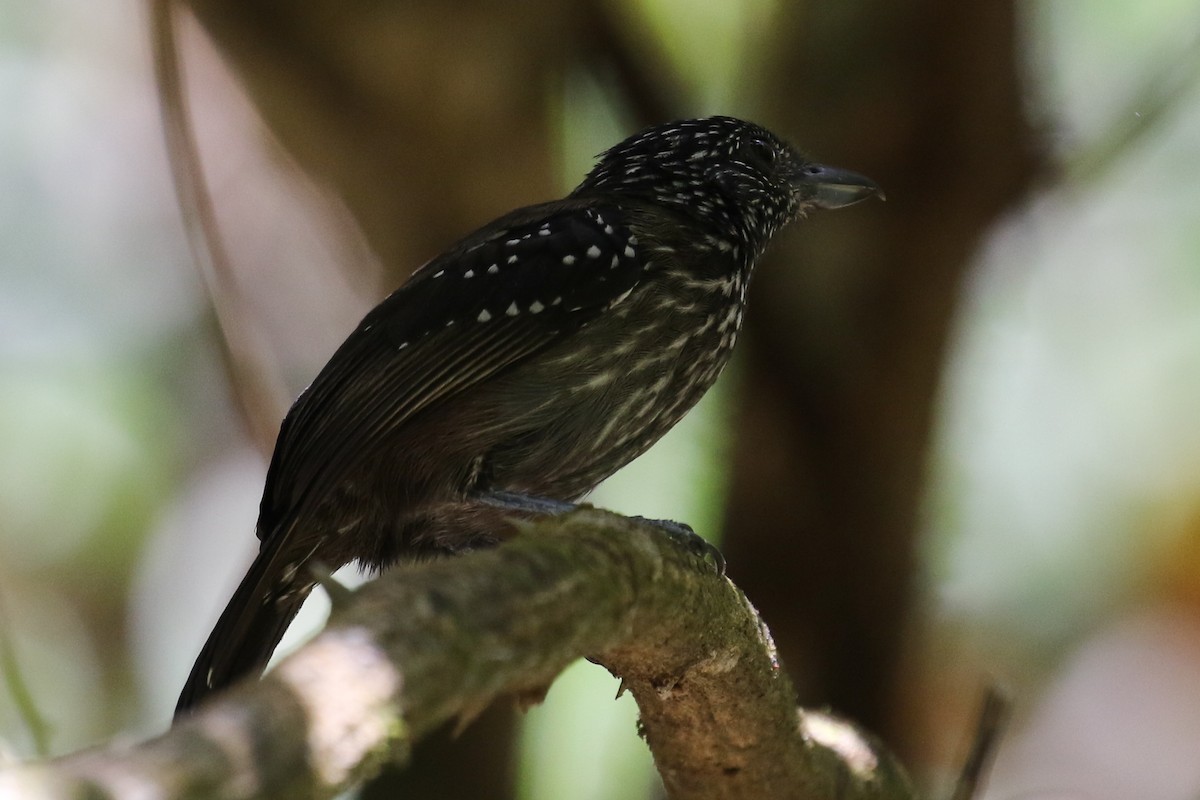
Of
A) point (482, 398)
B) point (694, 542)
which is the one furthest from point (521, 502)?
point (694, 542)

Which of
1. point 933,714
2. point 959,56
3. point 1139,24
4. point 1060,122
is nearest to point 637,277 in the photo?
point 959,56

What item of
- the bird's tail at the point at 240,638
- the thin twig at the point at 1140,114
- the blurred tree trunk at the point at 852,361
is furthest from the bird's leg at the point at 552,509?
the thin twig at the point at 1140,114

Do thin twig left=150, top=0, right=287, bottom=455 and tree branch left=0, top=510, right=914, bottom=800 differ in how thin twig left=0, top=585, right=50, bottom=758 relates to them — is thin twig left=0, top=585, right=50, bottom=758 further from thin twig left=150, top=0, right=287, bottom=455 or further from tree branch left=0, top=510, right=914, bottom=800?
thin twig left=150, top=0, right=287, bottom=455

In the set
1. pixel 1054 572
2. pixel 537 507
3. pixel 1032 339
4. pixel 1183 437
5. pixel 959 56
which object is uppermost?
pixel 959 56

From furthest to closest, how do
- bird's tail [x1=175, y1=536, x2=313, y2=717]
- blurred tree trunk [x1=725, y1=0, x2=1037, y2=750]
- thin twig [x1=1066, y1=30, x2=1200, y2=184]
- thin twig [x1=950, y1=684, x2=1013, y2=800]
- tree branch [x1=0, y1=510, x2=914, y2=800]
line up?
thin twig [x1=1066, y1=30, x2=1200, y2=184], blurred tree trunk [x1=725, y1=0, x2=1037, y2=750], bird's tail [x1=175, y1=536, x2=313, y2=717], thin twig [x1=950, y1=684, x2=1013, y2=800], tree branch [x1=0, y1=510, x2=914, y2=800]

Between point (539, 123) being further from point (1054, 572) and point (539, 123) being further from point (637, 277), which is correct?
point (1054, 572)

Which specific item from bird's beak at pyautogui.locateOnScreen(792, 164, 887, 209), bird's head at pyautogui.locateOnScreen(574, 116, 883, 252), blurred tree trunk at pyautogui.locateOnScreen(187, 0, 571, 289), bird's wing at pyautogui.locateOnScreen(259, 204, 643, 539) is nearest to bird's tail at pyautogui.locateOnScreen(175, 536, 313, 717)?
bird's wing at pyautogui.locateOnScreen(259, 204, 643, 539)
